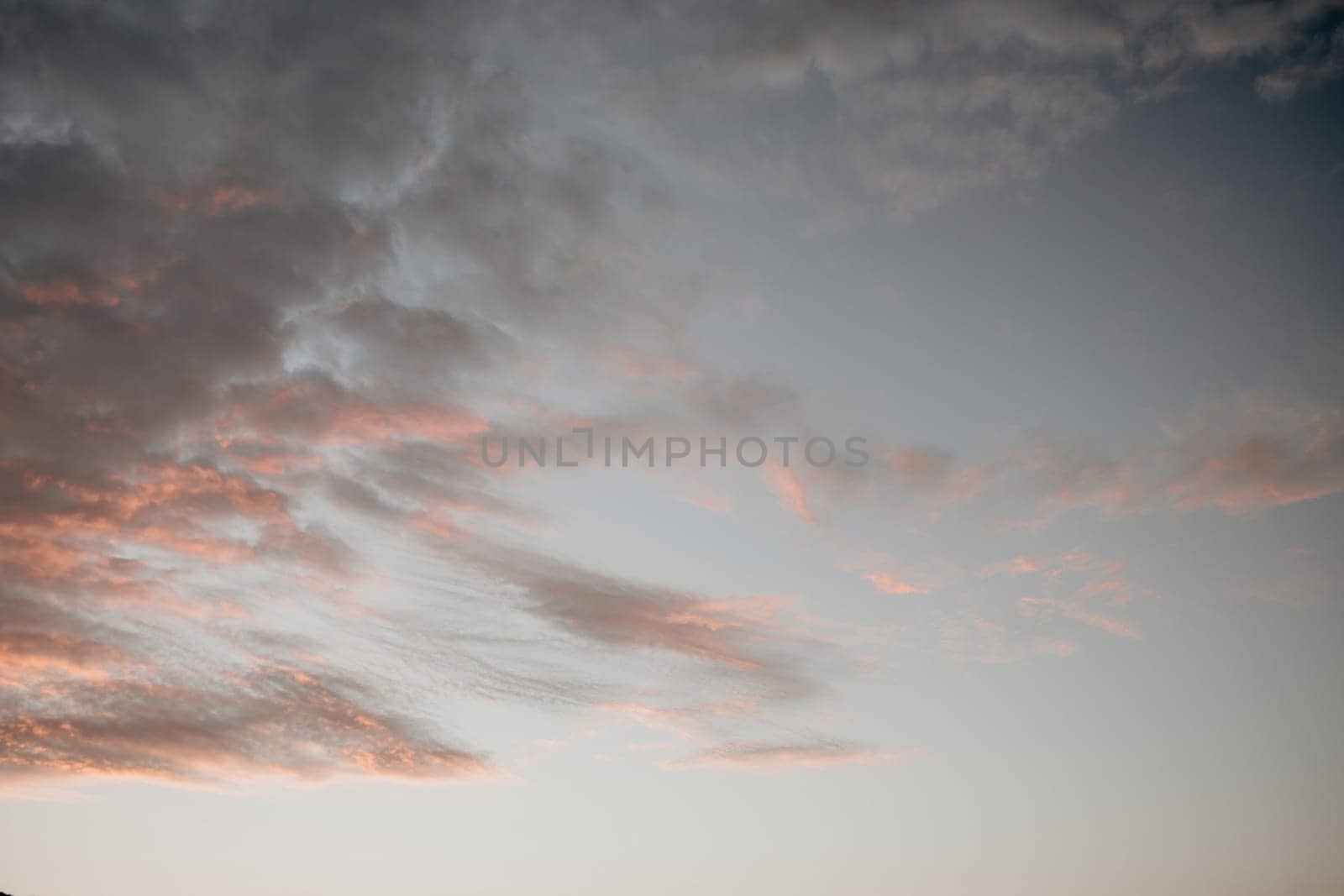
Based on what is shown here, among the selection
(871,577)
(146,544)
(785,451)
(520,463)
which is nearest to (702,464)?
(785,451)

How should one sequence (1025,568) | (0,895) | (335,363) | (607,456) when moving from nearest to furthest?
(0,895)
(335,363)
(607,456)
(1025,568)

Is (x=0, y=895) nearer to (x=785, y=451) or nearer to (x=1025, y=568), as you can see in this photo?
(x=785, y=451)

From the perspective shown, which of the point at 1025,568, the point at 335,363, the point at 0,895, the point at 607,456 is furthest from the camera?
the point at 1025,568

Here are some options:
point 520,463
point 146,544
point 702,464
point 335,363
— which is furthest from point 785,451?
point 146,544

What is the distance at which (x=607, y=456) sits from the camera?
4997cm

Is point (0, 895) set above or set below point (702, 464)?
below

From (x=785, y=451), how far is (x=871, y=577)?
12.4 metres

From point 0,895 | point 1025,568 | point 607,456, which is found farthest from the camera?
point 1025,568

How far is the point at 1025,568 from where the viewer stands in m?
A: 54.8

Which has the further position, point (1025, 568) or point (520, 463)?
point (1025, 568)

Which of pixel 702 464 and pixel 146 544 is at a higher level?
pixel 702 464

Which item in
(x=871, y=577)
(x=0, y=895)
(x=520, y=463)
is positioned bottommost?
(x=0, y=895)

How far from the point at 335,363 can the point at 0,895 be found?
93.1 feet

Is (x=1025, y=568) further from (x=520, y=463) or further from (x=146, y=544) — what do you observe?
(x=146, y=544)
